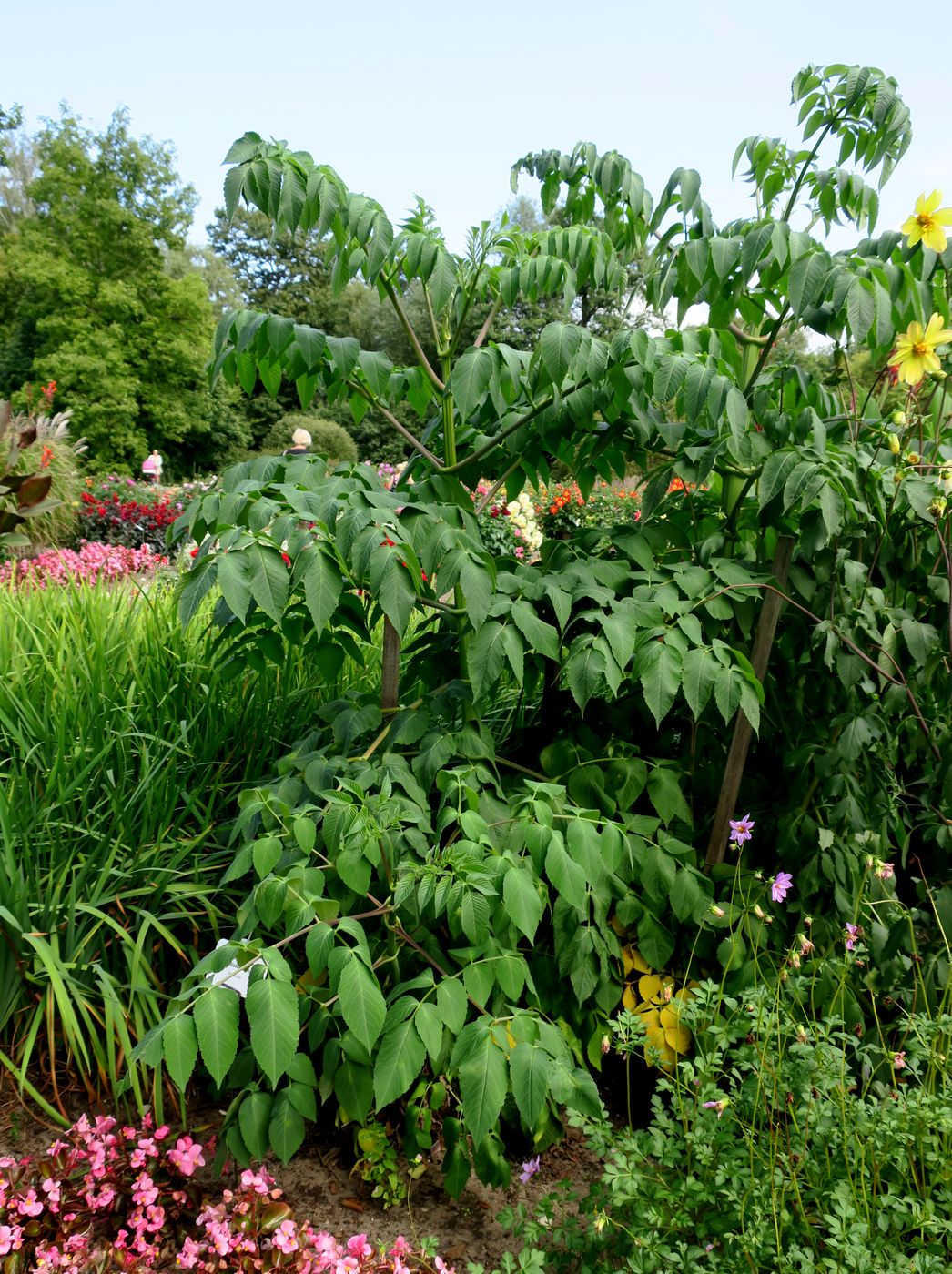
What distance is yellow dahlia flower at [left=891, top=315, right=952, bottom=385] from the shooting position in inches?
70.2

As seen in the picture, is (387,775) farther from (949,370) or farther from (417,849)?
(949,370)

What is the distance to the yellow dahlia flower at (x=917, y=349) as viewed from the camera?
1.78 m

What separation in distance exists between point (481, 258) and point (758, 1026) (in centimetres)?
169

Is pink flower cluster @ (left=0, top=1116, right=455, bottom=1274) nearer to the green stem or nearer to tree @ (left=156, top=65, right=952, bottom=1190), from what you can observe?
tree @ (left=156, top=65, right=952, bottom=1190)

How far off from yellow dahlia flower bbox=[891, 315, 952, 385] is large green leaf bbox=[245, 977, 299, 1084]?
5.45 ft

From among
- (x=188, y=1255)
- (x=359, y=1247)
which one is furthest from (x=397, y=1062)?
(x=188, y=1255)

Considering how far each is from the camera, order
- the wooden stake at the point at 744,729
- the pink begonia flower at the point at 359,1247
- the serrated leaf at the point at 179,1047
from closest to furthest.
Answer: the serrated leaf at the point at 179,1047 → the pink begonia flower at the point at 359,1247 → the wooden stake at the point at 744,729

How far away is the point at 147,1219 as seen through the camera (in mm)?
1775

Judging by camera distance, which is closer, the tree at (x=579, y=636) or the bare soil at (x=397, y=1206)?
the tree at (x=579, y=636)

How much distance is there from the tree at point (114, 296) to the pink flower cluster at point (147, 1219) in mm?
23755

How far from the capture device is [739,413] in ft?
5.85

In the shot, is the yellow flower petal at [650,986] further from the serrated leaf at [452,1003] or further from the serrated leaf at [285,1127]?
the serrated leaf at [285,1127]

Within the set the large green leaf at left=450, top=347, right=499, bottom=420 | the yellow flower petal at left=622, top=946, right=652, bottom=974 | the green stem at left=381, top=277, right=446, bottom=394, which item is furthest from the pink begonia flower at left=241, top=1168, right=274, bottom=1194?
the green stem at left=381, top=277, right=446, bottom=394

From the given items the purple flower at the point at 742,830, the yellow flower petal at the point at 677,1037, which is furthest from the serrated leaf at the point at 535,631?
the yellow flower petal at the point at 677,1037
